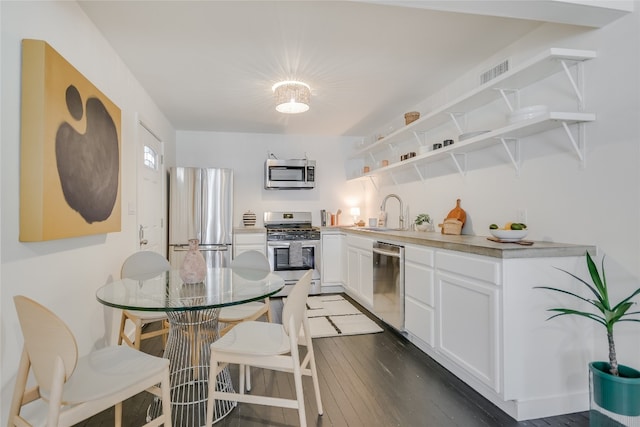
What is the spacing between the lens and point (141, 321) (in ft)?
7.25

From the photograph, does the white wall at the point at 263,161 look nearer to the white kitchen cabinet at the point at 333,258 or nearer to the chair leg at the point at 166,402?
the white kitchen cabinet at the point at 333,258

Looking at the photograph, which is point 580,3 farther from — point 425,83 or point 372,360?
point 372,360

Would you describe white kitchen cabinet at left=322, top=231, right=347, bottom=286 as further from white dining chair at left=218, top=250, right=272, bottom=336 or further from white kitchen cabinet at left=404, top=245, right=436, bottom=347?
white dining chair at left=218, top=250, right=272, bottom=336

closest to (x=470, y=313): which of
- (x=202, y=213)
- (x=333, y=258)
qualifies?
(x=333, y=258)

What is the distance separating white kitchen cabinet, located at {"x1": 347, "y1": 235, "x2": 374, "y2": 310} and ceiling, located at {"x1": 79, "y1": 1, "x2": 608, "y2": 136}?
1.66m

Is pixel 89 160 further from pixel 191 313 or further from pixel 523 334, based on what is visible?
pixel 523 334

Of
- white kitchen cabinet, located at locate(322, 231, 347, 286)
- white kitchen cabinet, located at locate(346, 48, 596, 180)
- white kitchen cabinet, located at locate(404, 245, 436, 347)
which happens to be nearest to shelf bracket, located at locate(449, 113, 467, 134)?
white kitchen cabinet, located at locate(346, 48, 596, 180)

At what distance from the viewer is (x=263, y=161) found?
5.29 meters

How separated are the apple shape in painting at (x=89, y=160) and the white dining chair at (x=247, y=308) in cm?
100

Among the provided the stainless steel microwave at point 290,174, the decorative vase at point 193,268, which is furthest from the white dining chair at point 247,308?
the stainless steel microwave at point 290,174

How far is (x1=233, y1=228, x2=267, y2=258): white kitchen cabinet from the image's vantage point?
4.59 meters

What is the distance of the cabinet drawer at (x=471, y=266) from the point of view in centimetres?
188

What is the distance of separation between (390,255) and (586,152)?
1.65 meters

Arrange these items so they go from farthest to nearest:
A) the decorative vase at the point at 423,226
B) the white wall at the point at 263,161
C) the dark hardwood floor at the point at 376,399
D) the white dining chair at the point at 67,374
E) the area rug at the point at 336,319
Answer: the white wall at the point at 263,161 → the decorative vase at the point at 423,226 → the area rug at the point at 336,319 → the dark hardwood floor at the point at 376,399 → the white dining chair at the point at 67,374
